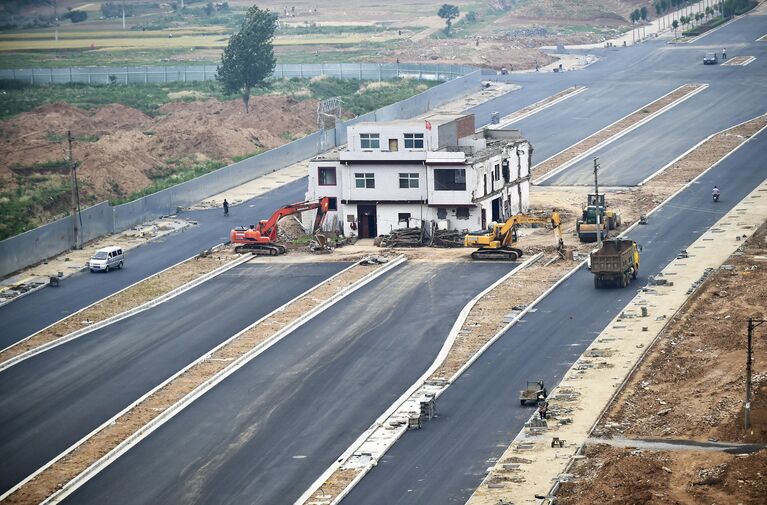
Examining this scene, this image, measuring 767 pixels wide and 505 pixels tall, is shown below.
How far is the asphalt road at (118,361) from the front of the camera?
2990 inches

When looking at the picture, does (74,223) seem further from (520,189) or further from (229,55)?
(229,55)

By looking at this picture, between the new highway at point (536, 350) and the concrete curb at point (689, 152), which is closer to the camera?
the new highway at point (536, 350)

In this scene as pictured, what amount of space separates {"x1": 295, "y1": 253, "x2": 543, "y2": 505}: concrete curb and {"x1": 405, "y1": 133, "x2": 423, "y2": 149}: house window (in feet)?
56.6

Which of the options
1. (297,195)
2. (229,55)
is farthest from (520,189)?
(229,55)

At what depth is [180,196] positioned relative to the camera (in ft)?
430

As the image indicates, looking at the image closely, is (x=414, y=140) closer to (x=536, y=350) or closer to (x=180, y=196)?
(x=180, y=196)

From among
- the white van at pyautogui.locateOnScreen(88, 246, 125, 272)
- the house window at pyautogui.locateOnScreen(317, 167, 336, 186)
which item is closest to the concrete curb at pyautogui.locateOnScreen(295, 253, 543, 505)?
the house window at pyautogui.locateOnScreen(317, 167, 336, 186)

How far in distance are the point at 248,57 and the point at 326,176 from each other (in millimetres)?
66642

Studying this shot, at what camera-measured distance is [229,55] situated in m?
180

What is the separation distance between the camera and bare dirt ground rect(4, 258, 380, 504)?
69.2 meters

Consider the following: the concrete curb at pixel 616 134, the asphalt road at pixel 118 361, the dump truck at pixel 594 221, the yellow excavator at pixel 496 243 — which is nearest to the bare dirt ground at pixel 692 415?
the yellow excavator at pixel 496 243

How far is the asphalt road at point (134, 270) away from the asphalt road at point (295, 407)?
17321 millimetres

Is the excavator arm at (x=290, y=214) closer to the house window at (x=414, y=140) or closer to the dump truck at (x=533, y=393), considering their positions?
the house window at (x=414, y=140)

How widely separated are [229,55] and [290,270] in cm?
7823
